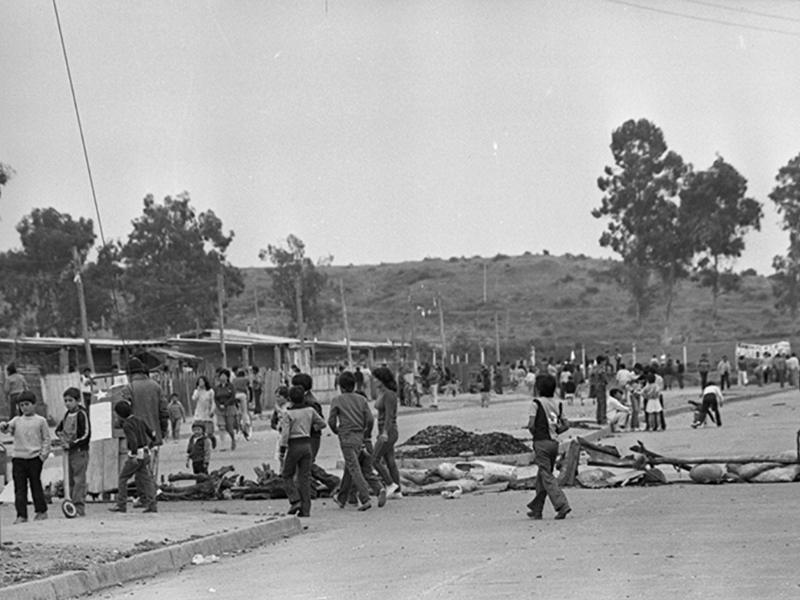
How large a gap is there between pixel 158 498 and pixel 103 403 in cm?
191

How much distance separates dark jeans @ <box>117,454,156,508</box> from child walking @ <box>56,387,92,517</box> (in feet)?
1.47

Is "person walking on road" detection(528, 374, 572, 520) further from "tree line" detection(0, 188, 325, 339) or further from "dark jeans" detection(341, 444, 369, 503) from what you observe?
"tree line" detection(0, 188, 325, 339)

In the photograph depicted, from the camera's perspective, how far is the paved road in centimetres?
1031

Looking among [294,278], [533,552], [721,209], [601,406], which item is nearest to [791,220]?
[721,209]

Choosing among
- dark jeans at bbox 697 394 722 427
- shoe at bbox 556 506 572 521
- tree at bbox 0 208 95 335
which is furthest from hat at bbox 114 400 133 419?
tree at bbox 0 208 95 335

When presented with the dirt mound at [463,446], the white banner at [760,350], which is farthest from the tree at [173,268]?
the dirt mound at [463,446]

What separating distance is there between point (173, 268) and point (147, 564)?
67.2 m

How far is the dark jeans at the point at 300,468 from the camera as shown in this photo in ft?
56.1

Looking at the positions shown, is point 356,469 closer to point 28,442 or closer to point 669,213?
point 28,442

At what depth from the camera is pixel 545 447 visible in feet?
51.2

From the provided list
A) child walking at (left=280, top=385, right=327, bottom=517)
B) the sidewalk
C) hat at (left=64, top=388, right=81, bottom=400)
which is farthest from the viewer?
hat at (left=64, top=388, right=81, bottom=400)

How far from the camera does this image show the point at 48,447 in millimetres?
16688

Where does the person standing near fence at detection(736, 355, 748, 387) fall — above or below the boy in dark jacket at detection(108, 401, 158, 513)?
above

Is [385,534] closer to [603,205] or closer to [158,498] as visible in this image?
[158,498]
